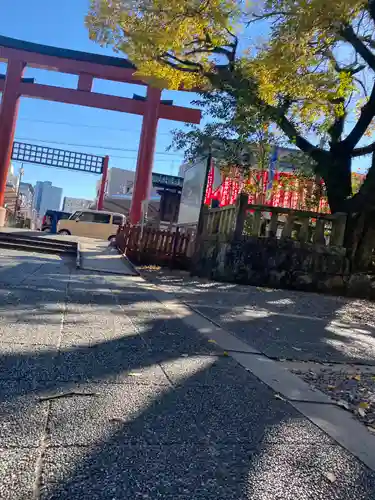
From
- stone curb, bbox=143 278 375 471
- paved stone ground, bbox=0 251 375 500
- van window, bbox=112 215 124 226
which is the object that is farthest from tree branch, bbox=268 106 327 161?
van window, bbox=112 215 124 226

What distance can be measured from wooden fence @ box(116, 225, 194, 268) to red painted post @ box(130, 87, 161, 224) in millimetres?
8351

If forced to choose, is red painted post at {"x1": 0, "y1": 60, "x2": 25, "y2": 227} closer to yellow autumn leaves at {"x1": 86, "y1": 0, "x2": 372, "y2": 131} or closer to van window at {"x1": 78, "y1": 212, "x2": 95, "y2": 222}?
van window at {"x1": 78, "y1": 212, "x2": 95, "y2": 222}

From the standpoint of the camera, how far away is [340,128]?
1092cm

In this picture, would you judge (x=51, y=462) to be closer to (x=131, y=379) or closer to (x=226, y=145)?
(x=131, y=379)

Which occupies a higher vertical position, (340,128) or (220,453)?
(340,128)

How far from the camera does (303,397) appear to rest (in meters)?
2.95

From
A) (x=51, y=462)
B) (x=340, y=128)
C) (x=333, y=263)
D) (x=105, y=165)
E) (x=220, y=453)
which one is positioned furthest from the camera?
(x=105, y=165)

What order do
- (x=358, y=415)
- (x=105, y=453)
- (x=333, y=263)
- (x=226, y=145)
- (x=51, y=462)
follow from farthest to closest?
(x=226, y=145), (x=333, y=263), (x=358, y=415), (x=105, y=453), (x=51, y=462)

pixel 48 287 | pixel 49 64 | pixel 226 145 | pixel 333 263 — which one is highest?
pixel 49 64

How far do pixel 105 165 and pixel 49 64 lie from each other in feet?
40.4

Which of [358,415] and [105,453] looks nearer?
[105,453]

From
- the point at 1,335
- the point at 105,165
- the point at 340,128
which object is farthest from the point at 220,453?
the point at 105,165

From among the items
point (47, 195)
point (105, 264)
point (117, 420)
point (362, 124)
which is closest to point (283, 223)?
point (362, 124)

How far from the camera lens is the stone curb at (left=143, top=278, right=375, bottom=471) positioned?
2324 mm
